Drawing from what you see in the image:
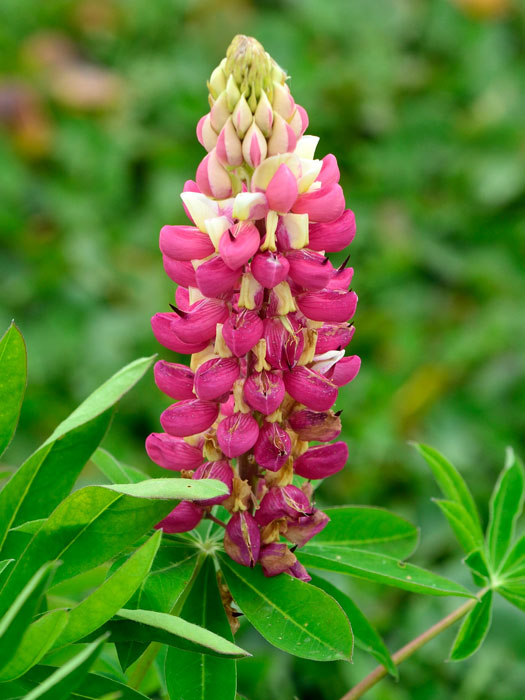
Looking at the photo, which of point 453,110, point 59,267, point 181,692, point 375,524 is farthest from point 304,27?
point 181,692

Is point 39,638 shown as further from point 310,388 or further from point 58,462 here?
point 310,388

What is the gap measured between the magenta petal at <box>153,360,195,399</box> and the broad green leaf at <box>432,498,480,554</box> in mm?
270

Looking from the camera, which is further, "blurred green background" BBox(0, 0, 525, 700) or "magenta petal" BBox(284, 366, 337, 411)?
"blurred green background" BBox(0, 0, 525, 700)

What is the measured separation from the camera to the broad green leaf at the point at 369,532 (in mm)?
856

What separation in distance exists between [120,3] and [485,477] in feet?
7.19

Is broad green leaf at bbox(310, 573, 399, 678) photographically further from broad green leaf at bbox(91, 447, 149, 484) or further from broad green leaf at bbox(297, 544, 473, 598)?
broad green leaf at bbox(91, 447, 149, 484)

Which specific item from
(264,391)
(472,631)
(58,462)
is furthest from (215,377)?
(472,631)

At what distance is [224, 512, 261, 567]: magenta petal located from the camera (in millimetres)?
720

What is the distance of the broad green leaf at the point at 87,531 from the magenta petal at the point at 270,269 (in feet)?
0.62

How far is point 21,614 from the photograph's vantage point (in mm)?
528

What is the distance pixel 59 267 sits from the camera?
2.67 m

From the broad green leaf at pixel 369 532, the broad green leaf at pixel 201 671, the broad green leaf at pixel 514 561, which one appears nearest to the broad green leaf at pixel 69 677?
the broad green leaf at pixel 201 671

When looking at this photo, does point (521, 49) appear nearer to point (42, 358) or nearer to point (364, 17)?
point (364, 17)

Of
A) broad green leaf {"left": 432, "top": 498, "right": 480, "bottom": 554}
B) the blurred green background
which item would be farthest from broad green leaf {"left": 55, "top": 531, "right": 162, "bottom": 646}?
the blurred green background
